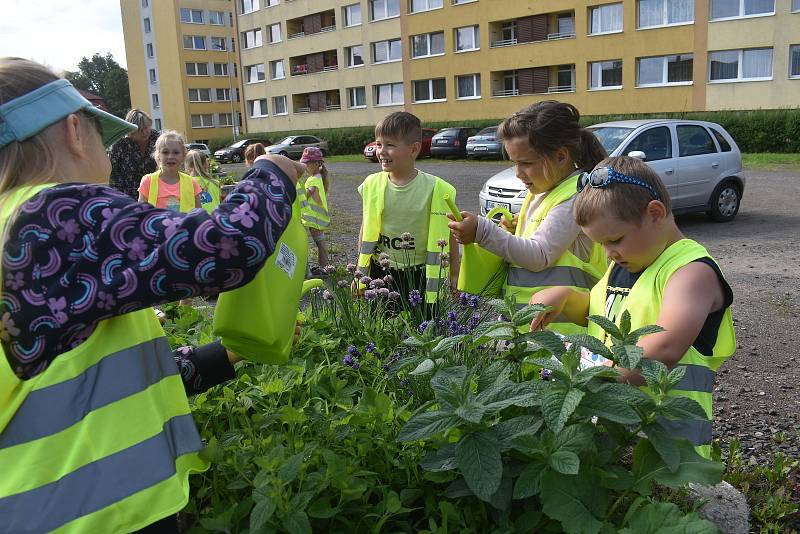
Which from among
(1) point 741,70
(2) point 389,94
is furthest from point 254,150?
(2) point 389,94

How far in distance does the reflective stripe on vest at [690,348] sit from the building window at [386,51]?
4407cm

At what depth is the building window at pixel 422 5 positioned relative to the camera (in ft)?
136

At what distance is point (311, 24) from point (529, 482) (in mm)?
52670

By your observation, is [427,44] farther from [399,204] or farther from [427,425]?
[427,425]

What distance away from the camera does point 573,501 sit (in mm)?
Answer: 1511

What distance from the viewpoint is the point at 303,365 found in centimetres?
252

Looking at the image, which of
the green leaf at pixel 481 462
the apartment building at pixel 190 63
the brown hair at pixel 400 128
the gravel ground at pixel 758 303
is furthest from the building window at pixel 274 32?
the green leaf at pixel 481 462

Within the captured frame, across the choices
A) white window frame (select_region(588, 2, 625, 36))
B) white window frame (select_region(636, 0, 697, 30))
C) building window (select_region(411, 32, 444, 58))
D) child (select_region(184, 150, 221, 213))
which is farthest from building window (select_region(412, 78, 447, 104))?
child (select_region(184, 150, 221, 213))

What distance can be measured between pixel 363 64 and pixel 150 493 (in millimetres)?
47057

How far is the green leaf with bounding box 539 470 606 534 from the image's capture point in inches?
57.9

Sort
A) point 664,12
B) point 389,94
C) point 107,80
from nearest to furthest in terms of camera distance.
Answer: point 664,12 < point 389,94 < point 107,80

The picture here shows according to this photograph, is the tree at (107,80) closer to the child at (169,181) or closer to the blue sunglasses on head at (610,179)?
the child at (169,181)

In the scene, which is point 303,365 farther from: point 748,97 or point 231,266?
point 748,97

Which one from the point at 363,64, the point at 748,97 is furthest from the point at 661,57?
the point at 363,64
